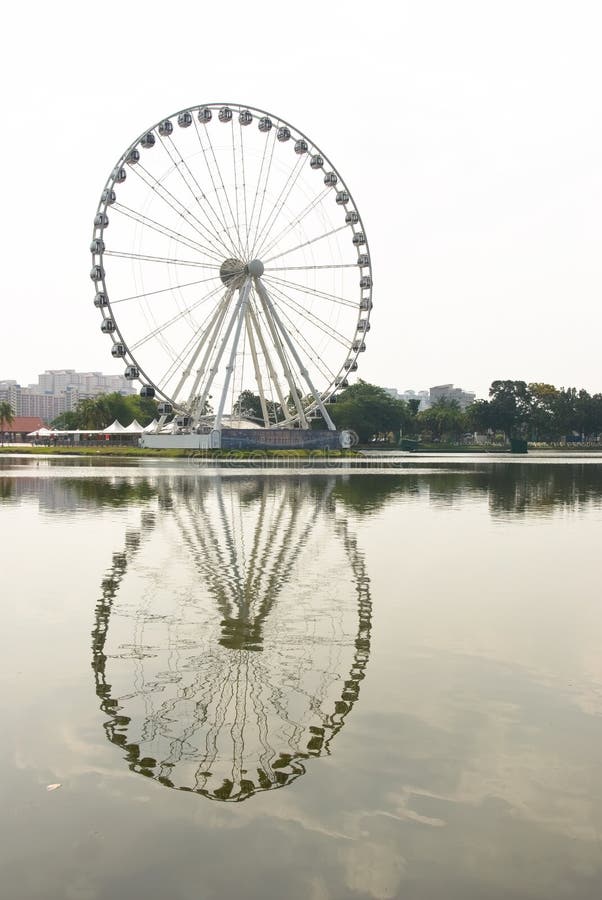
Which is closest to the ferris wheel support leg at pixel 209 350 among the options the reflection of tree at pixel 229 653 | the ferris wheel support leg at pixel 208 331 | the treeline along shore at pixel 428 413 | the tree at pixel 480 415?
the ferris wheel support leg at pixel 208 331

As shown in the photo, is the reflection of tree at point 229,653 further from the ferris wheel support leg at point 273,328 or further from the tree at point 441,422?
the tree at point 441,422

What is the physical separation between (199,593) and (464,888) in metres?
9.23

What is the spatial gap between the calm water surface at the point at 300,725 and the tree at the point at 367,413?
130639mm

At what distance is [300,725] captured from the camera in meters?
8.04

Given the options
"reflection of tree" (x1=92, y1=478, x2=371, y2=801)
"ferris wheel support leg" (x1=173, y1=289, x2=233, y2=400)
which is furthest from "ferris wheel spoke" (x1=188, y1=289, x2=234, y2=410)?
"reflection of tree" (x1=92, y1=478, x2=371, y2=801)

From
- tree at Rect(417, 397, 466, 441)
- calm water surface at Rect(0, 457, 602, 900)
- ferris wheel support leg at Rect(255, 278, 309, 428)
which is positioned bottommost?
calm water surface at Rect(0, 457, 602, 900)

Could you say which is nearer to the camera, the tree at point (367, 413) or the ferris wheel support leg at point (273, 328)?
the ferris wheel support leg at point (273, 328)

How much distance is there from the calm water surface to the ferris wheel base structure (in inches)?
2564

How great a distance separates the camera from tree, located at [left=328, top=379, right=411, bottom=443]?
14925 cm

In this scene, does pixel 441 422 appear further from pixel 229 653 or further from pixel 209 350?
pixel 229 653

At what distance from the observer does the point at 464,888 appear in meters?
5.36

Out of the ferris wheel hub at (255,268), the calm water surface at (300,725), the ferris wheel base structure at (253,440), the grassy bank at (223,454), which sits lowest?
the calm water surface at (300,725)

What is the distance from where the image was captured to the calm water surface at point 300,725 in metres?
5.64

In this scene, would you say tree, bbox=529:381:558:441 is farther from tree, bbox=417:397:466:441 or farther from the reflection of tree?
the reflection of tree
